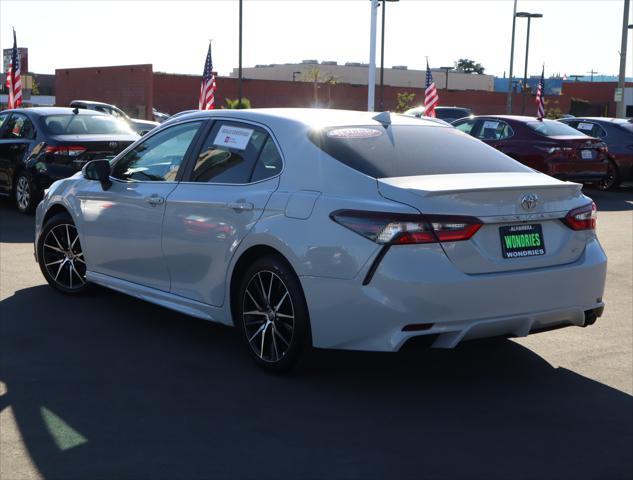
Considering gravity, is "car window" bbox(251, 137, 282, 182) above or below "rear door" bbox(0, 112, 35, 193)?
above

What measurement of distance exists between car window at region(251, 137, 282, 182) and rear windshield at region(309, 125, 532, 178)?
0.91 feet

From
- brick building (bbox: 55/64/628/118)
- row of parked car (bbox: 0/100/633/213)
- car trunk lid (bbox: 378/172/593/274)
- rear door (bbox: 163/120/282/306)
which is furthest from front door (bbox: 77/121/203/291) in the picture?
brick building (bbox: 55/64/628/118)

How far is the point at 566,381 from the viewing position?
5.80 meters

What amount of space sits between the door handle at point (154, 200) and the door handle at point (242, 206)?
2.82 ft

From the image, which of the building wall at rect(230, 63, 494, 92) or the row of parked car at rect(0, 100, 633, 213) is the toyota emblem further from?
the building wall at rect(230, 63, 494, 92)

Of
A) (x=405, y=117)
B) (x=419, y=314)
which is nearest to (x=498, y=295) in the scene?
(x=419, y=314)

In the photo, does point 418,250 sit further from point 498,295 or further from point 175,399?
point 175,399

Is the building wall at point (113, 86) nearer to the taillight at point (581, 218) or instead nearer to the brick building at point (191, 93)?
the brick building at point (191, 93)

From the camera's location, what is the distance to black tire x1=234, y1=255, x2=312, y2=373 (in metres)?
5.46

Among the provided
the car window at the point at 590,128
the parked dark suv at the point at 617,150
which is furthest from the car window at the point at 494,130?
the car window at the point at 590,128

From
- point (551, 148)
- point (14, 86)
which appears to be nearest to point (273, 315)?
point (551, 148)

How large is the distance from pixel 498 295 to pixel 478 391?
712 mm

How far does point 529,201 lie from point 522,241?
24 cm

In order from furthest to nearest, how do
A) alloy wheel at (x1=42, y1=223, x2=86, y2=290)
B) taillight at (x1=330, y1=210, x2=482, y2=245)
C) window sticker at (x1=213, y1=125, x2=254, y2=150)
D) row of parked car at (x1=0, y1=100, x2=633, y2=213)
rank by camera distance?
row of parked car at (x1=0, y1=100, x2=633, y2=213)
alloy wheel at (x1=42, y1=223, x2=86, y2=290)
window sticker at (x1=213, y1=125, x2=254, y2=150)
taillight at (x1=330, y1=210, x2=482, y2=245)
